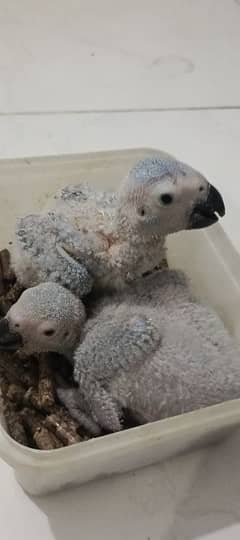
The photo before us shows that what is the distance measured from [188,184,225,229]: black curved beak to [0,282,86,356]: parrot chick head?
107 mm

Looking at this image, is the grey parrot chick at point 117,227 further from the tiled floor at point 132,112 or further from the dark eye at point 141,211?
the tiled floor at point 132,112

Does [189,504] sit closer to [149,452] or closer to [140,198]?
[149,452]

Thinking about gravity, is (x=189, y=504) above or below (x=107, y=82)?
below

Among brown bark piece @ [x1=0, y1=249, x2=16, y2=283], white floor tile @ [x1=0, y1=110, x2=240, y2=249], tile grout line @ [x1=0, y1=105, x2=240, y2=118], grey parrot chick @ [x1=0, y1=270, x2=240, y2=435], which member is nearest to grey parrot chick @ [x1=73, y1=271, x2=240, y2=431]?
grey parrot chick @ [x1=0, y1=270, x2=240, y2=435]

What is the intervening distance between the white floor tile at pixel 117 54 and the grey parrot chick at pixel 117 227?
36 centimetres

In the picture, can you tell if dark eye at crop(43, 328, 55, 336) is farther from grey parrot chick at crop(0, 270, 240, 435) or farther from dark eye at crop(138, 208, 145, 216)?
dark eye at crop(138, 208, 145, 216)

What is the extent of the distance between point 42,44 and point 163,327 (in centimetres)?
61

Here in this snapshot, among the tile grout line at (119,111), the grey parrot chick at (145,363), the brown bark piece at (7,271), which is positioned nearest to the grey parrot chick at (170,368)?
the grey parrot chick at (145,363)

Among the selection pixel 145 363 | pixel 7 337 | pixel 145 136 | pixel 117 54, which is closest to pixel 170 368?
pixel 145 363

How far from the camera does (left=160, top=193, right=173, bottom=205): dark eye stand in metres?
0.50

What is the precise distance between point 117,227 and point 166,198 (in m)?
0.06

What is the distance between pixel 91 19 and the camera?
1.06 m

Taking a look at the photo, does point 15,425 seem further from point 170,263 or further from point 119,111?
point 119,111

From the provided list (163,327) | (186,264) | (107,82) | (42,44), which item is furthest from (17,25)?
(163,327)
